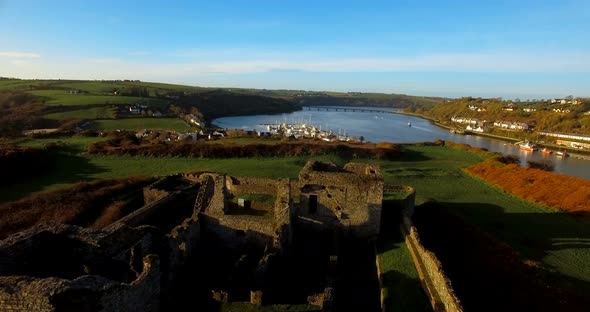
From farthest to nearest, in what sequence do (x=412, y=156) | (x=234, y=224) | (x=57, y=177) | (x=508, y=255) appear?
(x=412, y=156), (x=57, y=177), (x=508, y=255), (x=234, y=224)

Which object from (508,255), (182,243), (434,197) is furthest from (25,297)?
(434,197)

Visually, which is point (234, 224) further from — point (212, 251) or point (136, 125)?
point (136, 125)

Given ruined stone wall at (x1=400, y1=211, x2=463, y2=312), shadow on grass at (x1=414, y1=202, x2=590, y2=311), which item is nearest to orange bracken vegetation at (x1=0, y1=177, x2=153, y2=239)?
ruined stone wall at (x1=400, y1=211, x2=463, y2=312)

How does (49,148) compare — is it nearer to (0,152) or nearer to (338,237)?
(0,152)

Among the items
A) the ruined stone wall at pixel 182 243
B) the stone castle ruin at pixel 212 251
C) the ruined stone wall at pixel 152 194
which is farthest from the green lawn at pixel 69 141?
the ruined stone wall at pixel 182 243

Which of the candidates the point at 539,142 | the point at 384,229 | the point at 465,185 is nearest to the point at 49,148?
the point at 384,229

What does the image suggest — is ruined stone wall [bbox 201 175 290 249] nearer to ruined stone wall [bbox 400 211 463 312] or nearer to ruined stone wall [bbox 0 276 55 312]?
ruined stone wall [bbox 400 211 463 312]
